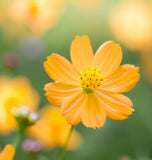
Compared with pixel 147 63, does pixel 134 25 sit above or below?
above

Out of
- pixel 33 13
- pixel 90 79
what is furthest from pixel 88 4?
pixel 90 79

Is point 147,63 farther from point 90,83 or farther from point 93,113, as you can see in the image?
point 93,113

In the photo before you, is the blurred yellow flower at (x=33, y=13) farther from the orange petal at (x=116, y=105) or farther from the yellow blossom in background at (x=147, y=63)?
the orange petal at (x=116, y=105)

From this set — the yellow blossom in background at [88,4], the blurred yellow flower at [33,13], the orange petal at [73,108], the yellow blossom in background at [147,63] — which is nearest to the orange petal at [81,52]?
the orange petal at [73,108]

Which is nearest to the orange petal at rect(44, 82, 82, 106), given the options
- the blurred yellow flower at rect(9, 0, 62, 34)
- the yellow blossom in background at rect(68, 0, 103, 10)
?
the blurred yellow flower at rect(9, 0, 62, 34)

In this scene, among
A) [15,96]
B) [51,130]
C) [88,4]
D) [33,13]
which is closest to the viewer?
[51,130]

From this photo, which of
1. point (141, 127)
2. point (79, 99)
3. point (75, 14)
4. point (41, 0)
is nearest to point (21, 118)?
point (79, 99)

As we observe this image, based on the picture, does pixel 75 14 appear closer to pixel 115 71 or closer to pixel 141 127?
pixel 141 127

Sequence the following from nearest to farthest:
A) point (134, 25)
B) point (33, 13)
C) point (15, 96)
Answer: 1. point (15, 96)
2. point (33, 13)
3. point (134, 25)
